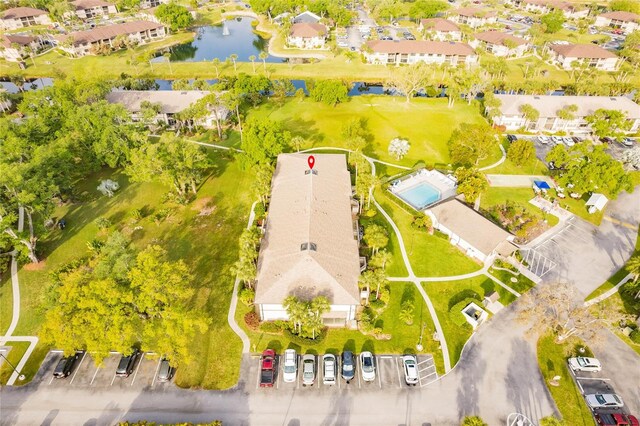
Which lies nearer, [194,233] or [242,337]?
[242,337]

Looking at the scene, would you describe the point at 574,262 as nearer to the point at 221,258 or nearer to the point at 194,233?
the point at 221,258

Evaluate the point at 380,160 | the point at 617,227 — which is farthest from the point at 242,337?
the point at 617,227

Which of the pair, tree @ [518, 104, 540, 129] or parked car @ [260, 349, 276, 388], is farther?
tree @ [518, 104, 540, 129]

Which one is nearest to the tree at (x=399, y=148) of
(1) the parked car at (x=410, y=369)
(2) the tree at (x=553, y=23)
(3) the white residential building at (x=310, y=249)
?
(3) the white residential building at (x=310, y=249)

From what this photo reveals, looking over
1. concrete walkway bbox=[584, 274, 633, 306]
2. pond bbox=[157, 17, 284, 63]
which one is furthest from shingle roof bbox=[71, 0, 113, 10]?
concrete walkway bbox=[584, 274, 633, 306]

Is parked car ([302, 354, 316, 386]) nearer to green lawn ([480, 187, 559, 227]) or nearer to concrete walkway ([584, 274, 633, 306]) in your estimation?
concrete walkway ([584, 274, 633, 306])

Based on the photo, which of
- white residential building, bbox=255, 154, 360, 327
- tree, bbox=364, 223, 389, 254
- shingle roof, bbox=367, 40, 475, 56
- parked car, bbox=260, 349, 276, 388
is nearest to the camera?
parked car, bbox=260, 349, 276, 388
